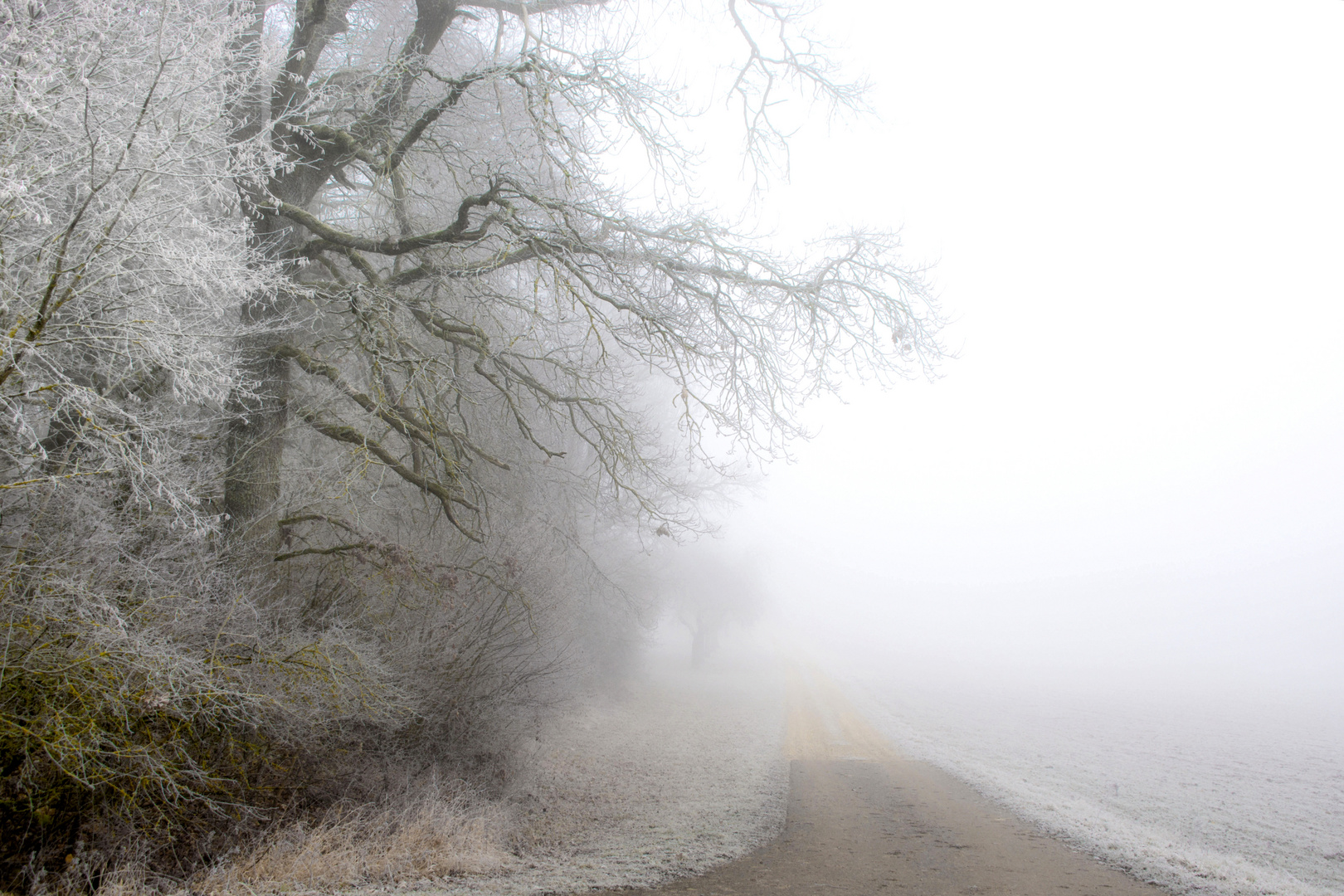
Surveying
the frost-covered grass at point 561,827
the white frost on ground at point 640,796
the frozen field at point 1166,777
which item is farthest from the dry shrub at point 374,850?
the frozen field at point 1166,777

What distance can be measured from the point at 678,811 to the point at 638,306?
6.55 metres

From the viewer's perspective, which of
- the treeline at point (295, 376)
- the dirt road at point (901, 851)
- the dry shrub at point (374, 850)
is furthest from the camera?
the dirt road at point (901, 851)

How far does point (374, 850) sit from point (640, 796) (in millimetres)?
4392

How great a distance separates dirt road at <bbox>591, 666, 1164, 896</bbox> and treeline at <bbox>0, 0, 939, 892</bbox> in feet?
12.5

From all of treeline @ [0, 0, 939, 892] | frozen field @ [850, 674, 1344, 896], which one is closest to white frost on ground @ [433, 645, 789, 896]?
treeline @ [0, 0, 939, 892]

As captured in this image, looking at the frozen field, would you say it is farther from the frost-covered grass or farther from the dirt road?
the frost-covered grass

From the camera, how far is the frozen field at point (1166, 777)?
6.64 meters

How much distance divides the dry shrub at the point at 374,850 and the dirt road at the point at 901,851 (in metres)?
2.25

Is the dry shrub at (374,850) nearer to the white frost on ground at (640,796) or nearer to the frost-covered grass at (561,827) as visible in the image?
the frost-covered grass at (561,827)

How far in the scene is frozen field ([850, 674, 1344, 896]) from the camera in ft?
21.8

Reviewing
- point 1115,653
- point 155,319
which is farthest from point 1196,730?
point 1115,653

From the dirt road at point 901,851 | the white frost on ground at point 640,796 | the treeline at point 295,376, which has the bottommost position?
the white frost on ground at point 640,796

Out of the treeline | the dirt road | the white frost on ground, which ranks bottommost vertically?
the white frost on ground

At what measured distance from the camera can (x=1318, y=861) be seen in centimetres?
715
